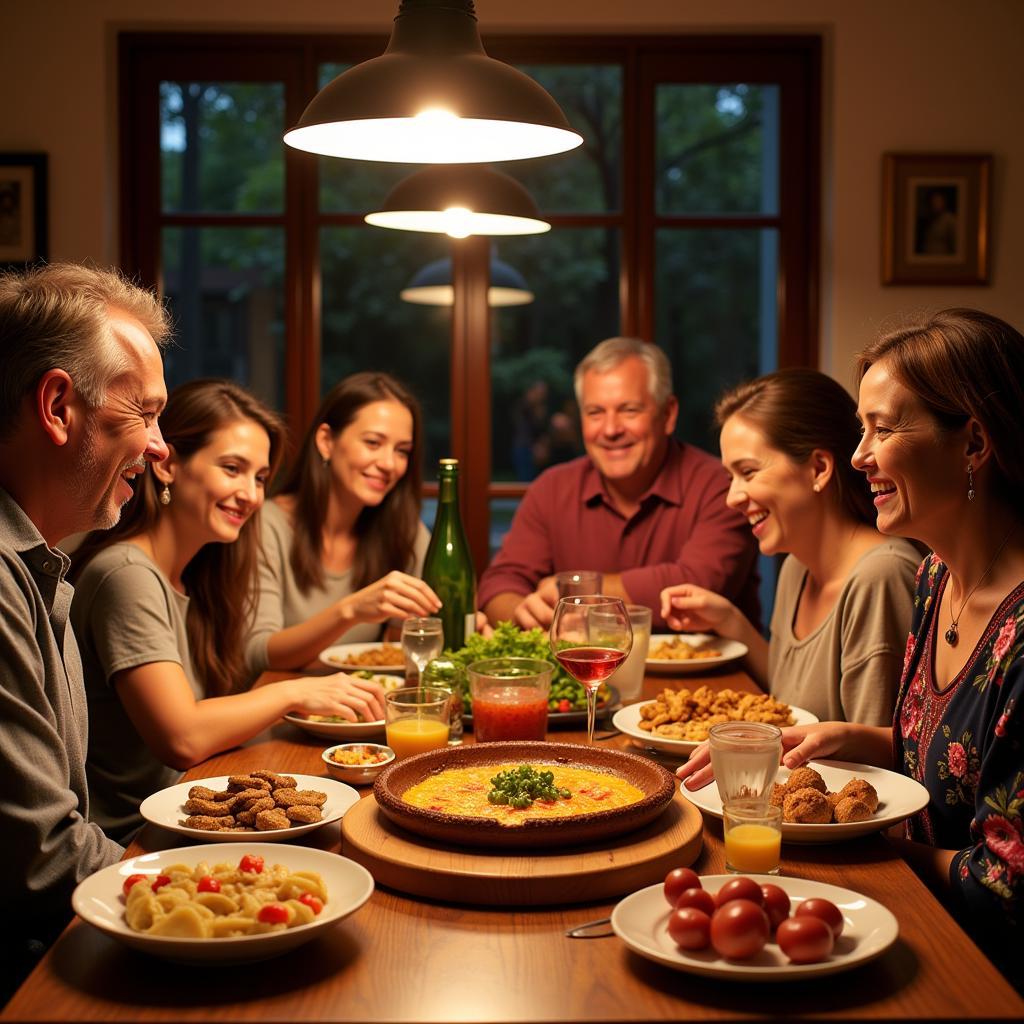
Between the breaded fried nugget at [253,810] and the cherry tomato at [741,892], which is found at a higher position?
the cherry tomato at [741,892]

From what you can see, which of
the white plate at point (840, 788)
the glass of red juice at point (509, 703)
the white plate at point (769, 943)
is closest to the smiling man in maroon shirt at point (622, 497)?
the glass of red juice at point (509, 703)

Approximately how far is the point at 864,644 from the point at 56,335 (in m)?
1.51

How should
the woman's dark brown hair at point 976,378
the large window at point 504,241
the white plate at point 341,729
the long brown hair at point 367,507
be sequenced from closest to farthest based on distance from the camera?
1. the woman's dark brown hair at point 976,378
2. the white plate at point 341,729
3. the long brown hair at point 367,507
4. the large window at point 504,241

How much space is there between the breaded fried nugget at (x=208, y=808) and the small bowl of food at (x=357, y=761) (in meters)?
0.25

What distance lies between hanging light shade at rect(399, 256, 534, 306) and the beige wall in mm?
839

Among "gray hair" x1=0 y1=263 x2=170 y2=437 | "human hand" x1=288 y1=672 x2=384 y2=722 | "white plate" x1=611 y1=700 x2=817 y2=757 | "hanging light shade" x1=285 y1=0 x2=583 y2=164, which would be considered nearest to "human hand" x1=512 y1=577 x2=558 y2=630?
"white plate" x1=611 y1=700 x2=817 y2=757

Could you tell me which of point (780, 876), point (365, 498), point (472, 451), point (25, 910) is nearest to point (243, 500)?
point (365, 498)

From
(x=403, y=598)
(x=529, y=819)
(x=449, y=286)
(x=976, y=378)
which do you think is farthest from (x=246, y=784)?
(x=449, y=286)

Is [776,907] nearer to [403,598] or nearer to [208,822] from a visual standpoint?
[208,822]

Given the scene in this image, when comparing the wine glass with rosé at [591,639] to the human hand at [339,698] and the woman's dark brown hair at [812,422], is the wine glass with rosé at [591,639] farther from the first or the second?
the woman's dark brown hair at [812,422]

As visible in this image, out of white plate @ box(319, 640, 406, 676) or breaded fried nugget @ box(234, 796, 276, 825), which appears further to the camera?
white plate @ box(319, 640, 406, 676)

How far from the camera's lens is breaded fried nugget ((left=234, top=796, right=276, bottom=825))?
1612mm

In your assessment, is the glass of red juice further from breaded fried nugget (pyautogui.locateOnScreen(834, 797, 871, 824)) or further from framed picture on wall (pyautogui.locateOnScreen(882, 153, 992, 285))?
framed picture on wall (pyautogui.locateOnScreen(882, 153, 992, 285))

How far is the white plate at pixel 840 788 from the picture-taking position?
5.11 feet
